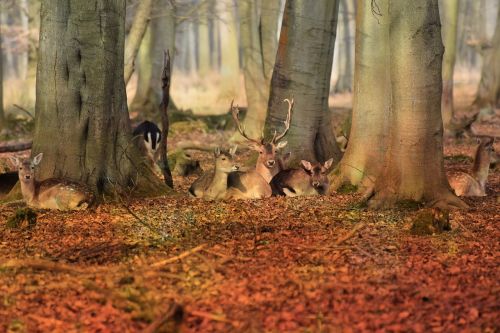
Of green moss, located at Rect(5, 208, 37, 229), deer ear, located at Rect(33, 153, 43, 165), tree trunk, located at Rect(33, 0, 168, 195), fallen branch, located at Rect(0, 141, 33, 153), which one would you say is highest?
tree trunk, located at Rect(33, 0, 168, 195)

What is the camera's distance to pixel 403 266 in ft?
23.8

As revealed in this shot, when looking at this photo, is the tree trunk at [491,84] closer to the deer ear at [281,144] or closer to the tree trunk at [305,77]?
the tree trunk at [305,77]

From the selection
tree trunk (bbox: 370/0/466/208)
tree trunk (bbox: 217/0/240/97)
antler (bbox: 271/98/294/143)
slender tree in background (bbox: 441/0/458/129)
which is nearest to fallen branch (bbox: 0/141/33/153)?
antler (bbox: 271/98/294/143)

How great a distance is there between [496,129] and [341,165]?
11644 mm

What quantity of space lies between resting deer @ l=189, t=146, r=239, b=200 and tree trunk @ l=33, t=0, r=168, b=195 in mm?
1201

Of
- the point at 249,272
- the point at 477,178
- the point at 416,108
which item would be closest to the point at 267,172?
the point at 477,178

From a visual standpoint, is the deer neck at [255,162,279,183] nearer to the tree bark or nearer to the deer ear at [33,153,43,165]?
the deer ear at [33,153,43,165]

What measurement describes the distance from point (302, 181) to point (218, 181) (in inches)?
41.9

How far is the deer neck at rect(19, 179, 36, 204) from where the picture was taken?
1030 cm

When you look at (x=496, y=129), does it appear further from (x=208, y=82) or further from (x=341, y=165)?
(x=208, y=82)

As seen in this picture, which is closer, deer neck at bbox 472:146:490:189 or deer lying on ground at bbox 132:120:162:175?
deer neck at bbox 472:146:490:189

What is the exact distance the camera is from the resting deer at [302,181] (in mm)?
11781

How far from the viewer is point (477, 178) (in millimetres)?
12000

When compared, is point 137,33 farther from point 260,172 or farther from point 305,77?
point 260,172
